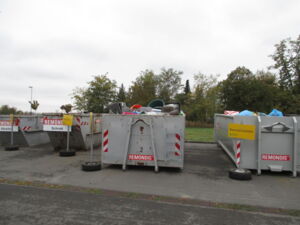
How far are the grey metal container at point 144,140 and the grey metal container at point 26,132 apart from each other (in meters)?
5.64

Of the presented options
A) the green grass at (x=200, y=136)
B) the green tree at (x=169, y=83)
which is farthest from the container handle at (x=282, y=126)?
the green tree at (x=169, y=83)

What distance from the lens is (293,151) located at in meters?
5.25

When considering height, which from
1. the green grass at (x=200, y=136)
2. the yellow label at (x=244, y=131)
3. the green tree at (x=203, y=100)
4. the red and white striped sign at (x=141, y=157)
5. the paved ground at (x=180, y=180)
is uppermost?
the green tree at (x=203, y=100)

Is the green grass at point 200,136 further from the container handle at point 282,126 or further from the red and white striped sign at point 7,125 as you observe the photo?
the red and white striped sign at point 7,125

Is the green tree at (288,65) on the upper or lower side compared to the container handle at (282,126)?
upper

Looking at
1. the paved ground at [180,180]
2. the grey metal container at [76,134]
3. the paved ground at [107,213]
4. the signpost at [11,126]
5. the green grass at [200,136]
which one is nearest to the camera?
the paved ground at [107,213]

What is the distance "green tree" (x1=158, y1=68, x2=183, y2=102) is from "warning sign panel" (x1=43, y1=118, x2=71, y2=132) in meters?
33.5

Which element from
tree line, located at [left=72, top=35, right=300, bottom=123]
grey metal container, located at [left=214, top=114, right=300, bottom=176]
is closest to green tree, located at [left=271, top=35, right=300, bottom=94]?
tree line, located at [left=72, top=35, right=300, bottom=123]

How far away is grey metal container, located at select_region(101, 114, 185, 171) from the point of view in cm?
555

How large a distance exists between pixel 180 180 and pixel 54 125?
5744mm

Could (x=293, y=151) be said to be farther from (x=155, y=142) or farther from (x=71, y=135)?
(x=71, y=135)

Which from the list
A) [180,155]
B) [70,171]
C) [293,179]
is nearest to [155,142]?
[180,155]

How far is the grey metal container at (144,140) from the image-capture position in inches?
219

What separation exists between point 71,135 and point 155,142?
4.41 meters
